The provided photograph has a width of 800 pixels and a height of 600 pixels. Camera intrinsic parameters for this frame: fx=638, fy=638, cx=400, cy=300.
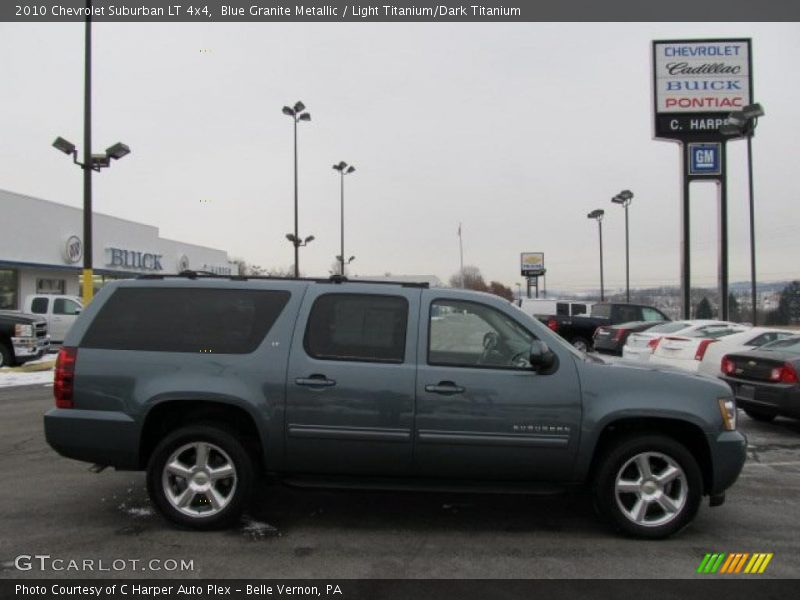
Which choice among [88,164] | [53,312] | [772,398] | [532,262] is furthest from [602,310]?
[532,262]

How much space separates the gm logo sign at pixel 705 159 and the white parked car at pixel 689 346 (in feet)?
47.0

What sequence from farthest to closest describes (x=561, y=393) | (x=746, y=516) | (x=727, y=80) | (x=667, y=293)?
(x=667, y=293), (x=727, y=80), (x=746, y=516), (x=561, y=393)

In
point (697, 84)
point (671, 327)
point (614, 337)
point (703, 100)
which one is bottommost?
point (614, 337)

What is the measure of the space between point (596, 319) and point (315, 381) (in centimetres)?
1942

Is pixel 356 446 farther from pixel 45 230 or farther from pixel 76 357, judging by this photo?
pixel 45 230

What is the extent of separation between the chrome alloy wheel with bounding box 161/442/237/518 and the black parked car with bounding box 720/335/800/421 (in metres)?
7.16

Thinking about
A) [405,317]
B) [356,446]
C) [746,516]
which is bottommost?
[746,516]

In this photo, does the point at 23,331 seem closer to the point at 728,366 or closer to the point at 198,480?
the point at 198,480

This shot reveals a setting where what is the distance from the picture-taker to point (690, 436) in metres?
4.80

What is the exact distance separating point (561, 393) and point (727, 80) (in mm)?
25677

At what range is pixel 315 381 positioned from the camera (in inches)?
181

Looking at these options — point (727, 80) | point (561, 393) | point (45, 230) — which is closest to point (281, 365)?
point (561, 393)

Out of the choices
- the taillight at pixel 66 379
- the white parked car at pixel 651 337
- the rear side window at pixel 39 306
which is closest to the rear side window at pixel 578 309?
the white parked car at pixel 651 337

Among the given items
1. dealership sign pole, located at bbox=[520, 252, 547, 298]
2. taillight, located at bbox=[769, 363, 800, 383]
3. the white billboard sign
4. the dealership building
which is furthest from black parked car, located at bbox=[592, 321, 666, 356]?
the white billboard sign
